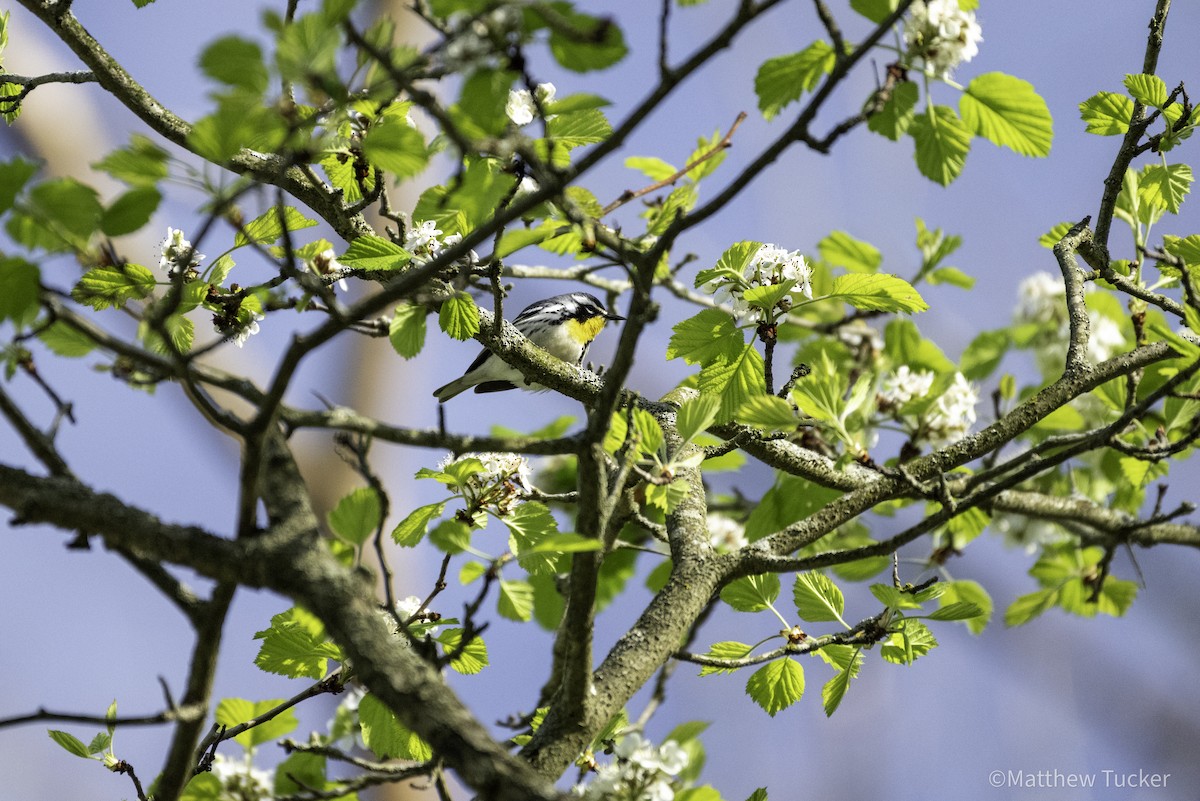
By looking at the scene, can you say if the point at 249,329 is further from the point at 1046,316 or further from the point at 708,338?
the point at 1046,316

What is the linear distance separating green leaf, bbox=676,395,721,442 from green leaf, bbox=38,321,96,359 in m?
0.92

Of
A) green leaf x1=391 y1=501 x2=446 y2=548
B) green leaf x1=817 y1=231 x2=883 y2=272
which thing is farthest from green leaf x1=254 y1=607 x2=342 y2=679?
green leaf x1=817 y1=231 x2=883 y2=272

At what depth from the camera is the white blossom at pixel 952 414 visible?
2.99 metres

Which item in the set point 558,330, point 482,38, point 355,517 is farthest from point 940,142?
point 558,330

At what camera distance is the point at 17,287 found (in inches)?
50.1

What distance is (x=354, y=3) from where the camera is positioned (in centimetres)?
115

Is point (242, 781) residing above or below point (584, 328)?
below

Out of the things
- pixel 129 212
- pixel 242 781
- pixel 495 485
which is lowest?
pixel 242 781

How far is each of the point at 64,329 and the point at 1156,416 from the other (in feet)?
9.44

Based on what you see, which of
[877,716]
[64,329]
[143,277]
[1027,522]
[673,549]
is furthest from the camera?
[877,716]

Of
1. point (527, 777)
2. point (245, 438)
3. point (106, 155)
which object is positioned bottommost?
point (527, 777)

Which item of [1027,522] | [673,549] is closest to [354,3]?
[673,549]

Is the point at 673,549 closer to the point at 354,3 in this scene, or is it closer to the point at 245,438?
the point at 245,438

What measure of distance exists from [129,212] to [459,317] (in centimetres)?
81
